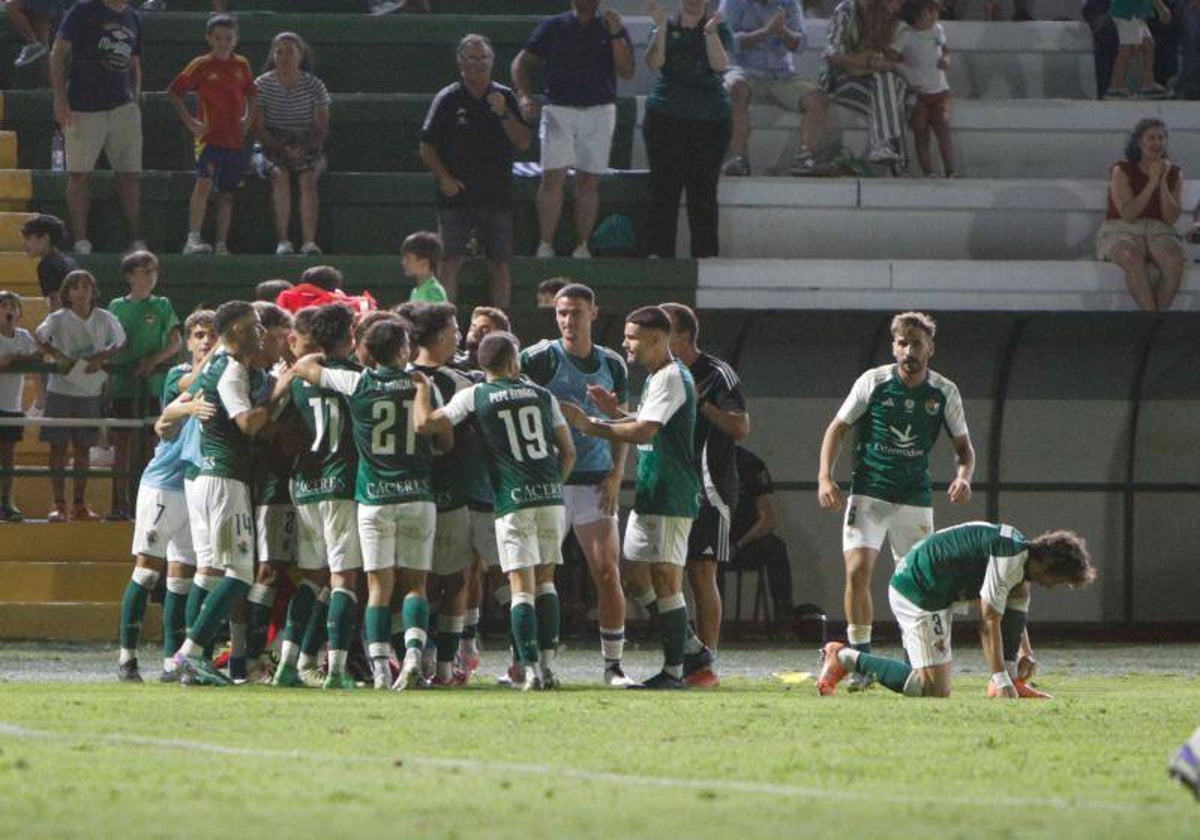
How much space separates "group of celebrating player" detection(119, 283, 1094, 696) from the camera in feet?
41.8

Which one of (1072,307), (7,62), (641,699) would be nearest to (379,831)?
(641,699)

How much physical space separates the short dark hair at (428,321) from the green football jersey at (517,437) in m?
0.44

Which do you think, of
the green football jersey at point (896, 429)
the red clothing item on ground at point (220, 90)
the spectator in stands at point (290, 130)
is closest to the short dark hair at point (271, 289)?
the green football jersey at point (896, 429)

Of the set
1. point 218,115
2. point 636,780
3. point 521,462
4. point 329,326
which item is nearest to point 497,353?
point 521,462

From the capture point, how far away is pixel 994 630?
41.2ft

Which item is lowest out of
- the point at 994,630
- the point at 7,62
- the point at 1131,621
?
the point at 1131,621

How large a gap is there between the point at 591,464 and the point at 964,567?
2.31 metres

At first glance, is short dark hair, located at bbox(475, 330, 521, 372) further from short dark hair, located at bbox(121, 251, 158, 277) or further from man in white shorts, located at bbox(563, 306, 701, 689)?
short dark hair, located at bbox(121, 251, 158, 277)

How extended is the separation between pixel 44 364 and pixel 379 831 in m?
11.2

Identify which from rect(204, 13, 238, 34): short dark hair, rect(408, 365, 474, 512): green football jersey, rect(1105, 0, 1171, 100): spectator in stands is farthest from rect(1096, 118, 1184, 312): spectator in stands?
rect(408, 365, 474, 512): green football jersey

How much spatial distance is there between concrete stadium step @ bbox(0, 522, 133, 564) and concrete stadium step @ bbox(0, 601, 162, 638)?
1.53ft

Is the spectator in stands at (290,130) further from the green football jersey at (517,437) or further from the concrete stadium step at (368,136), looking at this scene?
the green football jersey at (517,437)

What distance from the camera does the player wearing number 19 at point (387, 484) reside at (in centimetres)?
1272

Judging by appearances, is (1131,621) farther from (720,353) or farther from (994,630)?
(994,630)
